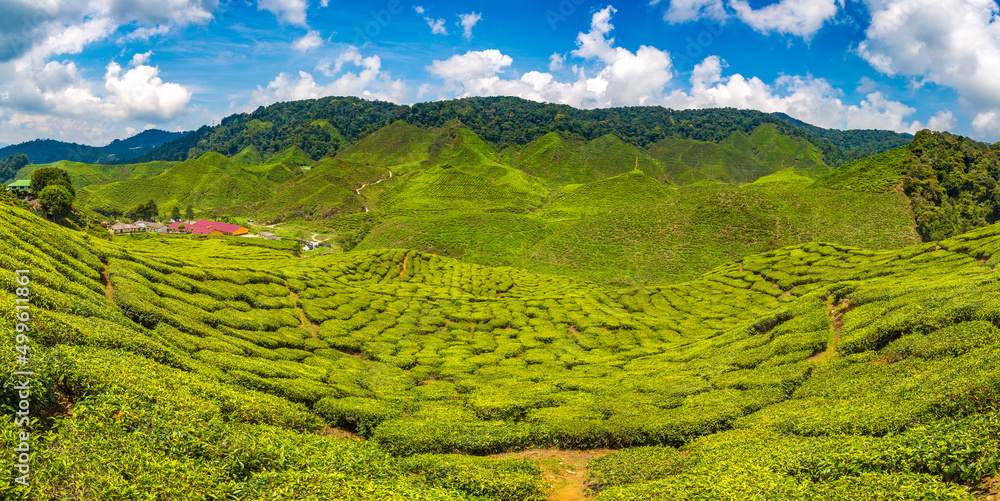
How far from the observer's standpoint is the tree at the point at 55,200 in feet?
230

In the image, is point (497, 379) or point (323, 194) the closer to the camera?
point (497, 379)

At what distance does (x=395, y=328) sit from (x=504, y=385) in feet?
52.4

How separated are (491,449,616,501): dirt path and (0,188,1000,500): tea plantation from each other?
473 mm

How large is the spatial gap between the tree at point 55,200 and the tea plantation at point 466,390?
204ft

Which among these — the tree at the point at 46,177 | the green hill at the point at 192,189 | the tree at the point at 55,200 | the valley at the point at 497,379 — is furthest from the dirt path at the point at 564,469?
the green hill at the point at 192,189

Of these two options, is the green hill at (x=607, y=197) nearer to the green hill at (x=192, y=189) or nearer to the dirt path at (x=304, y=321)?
the dirt path at (x=304, y=321)

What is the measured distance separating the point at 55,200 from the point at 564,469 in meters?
98.3

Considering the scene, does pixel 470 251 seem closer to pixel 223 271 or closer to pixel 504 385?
pixel 223 271

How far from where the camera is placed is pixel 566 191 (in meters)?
144

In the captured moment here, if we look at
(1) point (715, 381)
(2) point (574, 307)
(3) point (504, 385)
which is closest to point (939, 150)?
(2) point (574, 307)

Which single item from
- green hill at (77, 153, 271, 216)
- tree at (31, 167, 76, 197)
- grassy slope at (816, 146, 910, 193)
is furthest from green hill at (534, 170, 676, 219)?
green hill at (77, 153, 271, 216)

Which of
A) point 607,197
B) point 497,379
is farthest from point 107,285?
point 607,197

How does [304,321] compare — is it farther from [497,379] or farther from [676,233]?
[676,233]

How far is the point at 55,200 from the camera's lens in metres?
70.8
